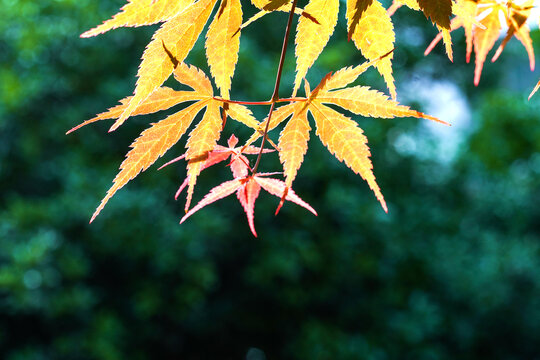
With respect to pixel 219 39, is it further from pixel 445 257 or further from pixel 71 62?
pixel 445 257

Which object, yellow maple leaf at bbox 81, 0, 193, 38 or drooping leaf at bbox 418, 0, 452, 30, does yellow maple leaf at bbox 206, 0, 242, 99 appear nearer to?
yellow maple leaf at bbox 81, 0, 193, 38

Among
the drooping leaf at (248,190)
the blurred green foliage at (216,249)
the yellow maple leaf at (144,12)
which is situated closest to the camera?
the yellow maple leaf at (144,12)

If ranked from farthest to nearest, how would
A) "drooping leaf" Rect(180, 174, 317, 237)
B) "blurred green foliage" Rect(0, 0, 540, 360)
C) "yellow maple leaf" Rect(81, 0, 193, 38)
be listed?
"blurred green foliage" Rect(0, 0, 540, 360) → "drooping leaf" Rect(180, 174, 317, 237) → "yellow maple leaf" Rect(81, 0, 193, 38)

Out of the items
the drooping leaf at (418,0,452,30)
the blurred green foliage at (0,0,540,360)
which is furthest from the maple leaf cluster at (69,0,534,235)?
the blurred green foliage at (0,0,540,360)

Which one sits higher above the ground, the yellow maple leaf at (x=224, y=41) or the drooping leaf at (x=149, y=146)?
the yellow maple leaf at (x=224, y=41)

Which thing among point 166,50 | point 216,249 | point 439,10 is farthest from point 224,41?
point 216,249

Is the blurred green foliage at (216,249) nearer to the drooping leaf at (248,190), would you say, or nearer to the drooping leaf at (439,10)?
the drooping leaf at (248,190)

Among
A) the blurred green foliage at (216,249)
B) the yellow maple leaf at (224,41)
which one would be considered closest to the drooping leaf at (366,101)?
the yellow maple leaf at (224,41)

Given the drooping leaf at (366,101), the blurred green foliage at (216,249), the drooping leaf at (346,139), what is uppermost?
the drooping leaf at (366,101)
